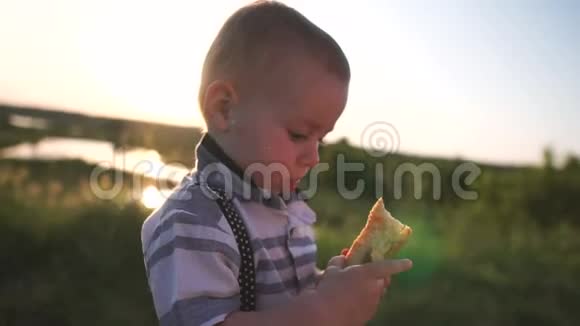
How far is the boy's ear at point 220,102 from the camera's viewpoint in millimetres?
1146

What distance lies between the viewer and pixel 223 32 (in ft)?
4.01

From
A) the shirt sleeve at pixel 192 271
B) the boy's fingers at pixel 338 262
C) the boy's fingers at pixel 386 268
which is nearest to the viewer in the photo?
the shirt sleeve at pixel 192 271

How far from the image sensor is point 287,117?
112cm

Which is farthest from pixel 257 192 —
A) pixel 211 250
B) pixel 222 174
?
pixel 211 250

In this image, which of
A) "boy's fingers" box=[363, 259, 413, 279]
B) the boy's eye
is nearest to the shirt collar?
the boy's eye

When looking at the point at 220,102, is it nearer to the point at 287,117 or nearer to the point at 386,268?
the point at 287,117

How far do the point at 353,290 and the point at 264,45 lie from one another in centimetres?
42

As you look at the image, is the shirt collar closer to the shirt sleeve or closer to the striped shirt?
the striped shirt

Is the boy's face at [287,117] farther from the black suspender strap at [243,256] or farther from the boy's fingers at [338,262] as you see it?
the boy's fingers at [338,262]

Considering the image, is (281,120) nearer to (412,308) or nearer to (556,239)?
(412,308)

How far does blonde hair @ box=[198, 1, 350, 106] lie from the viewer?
1.15 metres

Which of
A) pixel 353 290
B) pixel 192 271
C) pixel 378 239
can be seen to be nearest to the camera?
pixel 192 271

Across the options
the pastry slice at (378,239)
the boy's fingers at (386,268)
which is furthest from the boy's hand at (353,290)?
the pastry slice at (378,239)

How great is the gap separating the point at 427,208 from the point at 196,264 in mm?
2907
